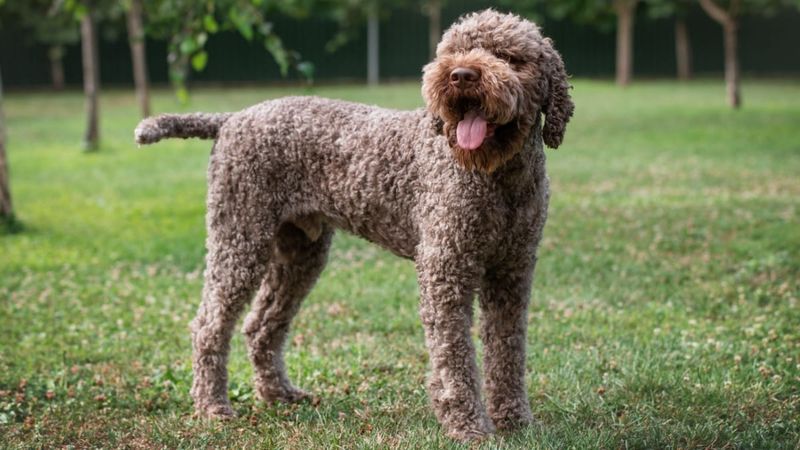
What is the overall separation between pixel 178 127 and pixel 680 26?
106 feet

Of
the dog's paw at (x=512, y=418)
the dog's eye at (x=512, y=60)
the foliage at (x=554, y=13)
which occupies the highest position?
the foliage at (x=554, y=13)

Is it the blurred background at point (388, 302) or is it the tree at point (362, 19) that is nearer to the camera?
the blurred background at point (388, 302)

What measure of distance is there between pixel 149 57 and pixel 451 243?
29421mm

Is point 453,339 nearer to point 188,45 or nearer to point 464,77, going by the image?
point 464,77

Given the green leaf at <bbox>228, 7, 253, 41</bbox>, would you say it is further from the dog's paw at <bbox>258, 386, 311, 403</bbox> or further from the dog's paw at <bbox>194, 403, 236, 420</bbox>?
the dog's paw at <bbox>194, 403, 236, 420</bbox>

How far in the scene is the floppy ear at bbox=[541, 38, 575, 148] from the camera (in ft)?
12.1

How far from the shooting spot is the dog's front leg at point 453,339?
3.87 metres

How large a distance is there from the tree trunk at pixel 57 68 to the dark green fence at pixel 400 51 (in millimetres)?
188

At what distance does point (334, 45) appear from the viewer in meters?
30.8

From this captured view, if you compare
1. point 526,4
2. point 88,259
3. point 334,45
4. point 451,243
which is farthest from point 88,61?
point 526,4

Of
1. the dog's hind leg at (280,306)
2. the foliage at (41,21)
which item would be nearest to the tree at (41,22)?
the foliage at (41,21)

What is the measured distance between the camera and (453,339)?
389 cm

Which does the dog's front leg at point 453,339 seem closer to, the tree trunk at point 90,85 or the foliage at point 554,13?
the tree trunk at point 90,85

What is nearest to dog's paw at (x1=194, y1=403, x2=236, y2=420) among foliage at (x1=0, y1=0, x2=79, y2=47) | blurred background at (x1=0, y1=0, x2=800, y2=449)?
blurred background at (x1=0, y1=0, x2=800, y2=449)
